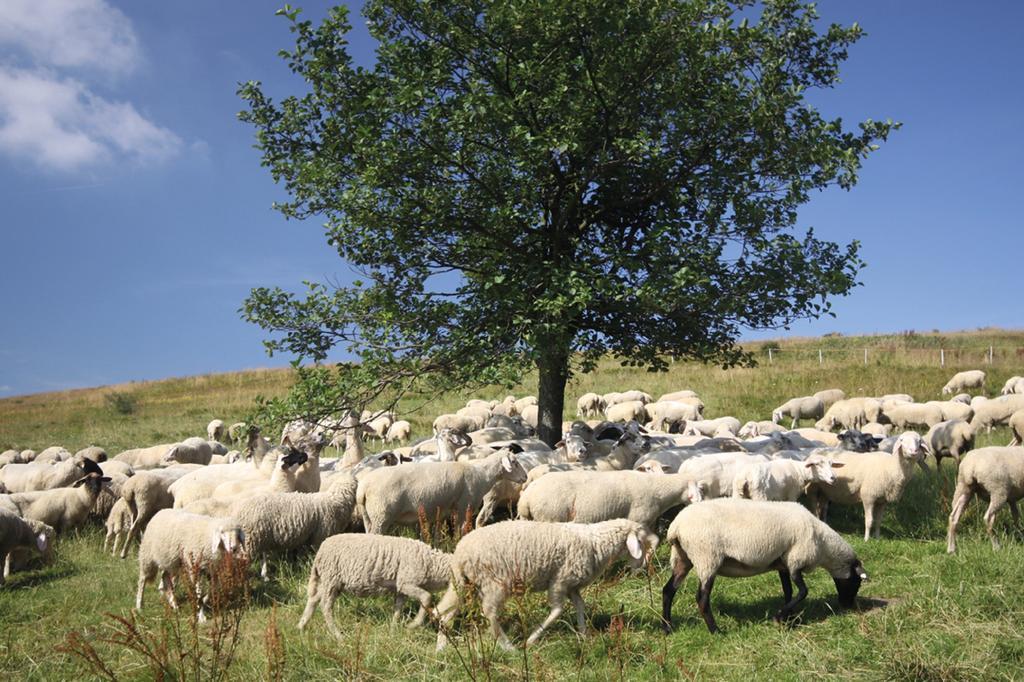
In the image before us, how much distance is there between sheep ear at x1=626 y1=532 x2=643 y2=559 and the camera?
784cm

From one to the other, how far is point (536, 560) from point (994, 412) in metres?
21.4

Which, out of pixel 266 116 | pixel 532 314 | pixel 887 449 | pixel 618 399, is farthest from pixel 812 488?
pixel 618 399

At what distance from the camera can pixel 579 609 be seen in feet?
25.4

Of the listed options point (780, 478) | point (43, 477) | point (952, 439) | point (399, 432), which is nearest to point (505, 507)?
point (780, 478)

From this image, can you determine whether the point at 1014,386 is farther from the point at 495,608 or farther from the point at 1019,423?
the point at 495,608

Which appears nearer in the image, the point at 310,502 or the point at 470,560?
the point at 470,560

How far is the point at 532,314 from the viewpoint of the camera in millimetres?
15133

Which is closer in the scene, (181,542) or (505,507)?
(181,542)

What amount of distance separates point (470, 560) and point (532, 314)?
8.02 metres

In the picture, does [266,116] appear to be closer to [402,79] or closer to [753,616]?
[402,79]

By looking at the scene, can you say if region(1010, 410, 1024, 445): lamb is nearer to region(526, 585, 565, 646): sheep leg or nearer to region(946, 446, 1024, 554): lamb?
region(946, 446, 1024, 554): lamb

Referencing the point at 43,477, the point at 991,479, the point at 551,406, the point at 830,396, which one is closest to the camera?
the point at 991,479

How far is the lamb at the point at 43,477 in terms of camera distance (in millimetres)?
16422

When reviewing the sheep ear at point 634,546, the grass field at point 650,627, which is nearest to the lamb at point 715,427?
the grass field at point 650,627
